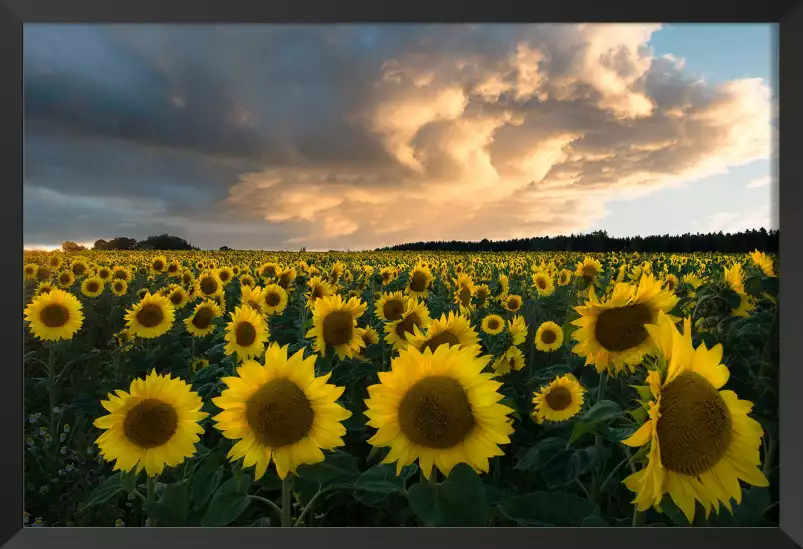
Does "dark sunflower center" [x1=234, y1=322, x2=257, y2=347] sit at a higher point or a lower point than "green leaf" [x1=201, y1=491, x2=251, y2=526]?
higher

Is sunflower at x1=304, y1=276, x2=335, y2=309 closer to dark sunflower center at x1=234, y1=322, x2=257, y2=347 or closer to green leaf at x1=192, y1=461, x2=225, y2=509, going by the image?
dark sunflower center at x1=234, y1=322, x2=257, y2=347

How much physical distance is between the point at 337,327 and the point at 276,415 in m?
0.89

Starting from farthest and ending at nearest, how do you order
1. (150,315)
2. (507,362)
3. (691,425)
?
(150,315) → (507,362) → (691,425)

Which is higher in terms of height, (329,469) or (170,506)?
(329,469)

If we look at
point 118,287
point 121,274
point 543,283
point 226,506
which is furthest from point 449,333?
point 121,274

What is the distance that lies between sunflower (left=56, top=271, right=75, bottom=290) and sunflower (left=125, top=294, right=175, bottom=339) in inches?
64.1

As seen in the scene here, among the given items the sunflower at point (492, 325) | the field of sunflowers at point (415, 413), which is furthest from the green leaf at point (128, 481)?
the sunflower at point (492, 325)

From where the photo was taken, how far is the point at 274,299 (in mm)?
3705

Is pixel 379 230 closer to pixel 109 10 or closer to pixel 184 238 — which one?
pixel 184 238

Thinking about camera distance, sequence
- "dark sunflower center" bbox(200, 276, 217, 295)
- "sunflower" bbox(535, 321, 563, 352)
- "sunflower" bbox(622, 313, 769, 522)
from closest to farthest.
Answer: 1. "sunflower" bbox(622, 313, 769, 522)
2. "sunflower" bbox(535, 321, 563, 352)
3. "dark sunflower center" bbox(200, 276, 217, 295)

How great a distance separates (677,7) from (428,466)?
6.26ft

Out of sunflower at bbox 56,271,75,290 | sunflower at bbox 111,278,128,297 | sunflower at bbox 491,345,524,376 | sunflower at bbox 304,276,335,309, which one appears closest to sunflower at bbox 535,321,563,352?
sunflower at bbox 491,345,524,376

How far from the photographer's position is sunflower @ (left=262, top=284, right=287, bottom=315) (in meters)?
3.63

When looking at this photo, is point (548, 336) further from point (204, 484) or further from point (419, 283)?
point (204, 484)
